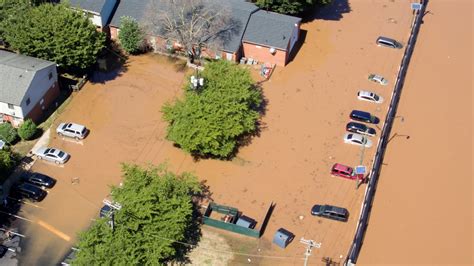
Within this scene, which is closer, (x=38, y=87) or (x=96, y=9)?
(x=38, y=87)

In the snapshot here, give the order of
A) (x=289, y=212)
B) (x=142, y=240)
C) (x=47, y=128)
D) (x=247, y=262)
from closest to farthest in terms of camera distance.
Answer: (x=142, y=240) < (x=247, y=262) < (x=289, y=212) < (x=47, y=128)

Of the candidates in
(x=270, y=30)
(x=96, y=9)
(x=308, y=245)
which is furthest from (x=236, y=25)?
(x=308, y=245)

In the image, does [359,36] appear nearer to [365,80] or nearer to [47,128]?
[365,80]

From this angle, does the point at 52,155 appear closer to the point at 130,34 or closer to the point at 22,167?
the point at 22,167

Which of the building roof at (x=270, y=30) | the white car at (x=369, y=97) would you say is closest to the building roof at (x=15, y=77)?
the building roof at (x=270, y=30)

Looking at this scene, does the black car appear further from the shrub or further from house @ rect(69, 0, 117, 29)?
house @ rect(69, 0, 117, 29)

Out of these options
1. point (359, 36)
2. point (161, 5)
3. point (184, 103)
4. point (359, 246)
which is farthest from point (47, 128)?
point (359, 36)

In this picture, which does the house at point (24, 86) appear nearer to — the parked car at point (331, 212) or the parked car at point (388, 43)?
the parked car at point (331, 212)
